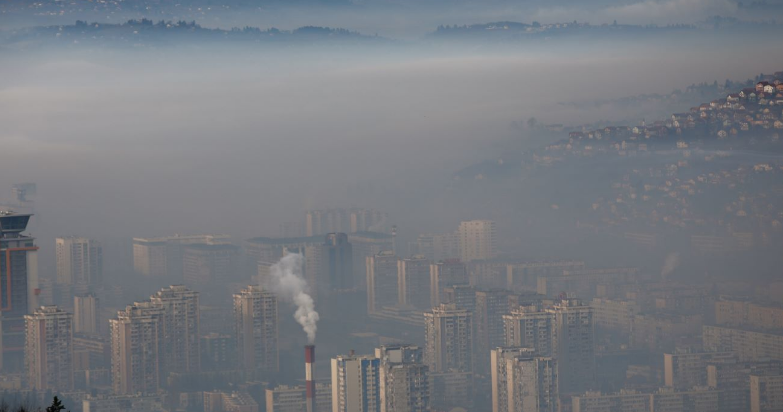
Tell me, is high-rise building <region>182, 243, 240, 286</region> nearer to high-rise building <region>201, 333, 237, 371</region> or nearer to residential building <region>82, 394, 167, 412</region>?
high-rise building <region>201, 333, 237, 371</region>

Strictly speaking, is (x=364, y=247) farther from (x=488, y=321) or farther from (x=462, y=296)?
(x=488, y=321)

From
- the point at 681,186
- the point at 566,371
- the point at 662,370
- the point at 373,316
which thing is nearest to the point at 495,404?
the point at 566,371

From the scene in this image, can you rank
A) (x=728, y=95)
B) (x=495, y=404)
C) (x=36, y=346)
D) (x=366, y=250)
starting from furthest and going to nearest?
(x=366, y=250), (x=728, y=95), (x=36, y=346), (x=495, y=404)

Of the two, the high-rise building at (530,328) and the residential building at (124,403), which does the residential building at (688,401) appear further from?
the residential building at (124,403)

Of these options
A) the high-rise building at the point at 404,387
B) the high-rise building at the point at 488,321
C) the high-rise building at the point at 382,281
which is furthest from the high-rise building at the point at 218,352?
the high-rise building at the point at 404,387

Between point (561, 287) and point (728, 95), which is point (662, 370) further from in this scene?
point (728, 95)

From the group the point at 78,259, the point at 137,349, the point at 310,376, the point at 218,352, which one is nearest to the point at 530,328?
the point at 310,376

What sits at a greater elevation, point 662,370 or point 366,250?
point 366,250
